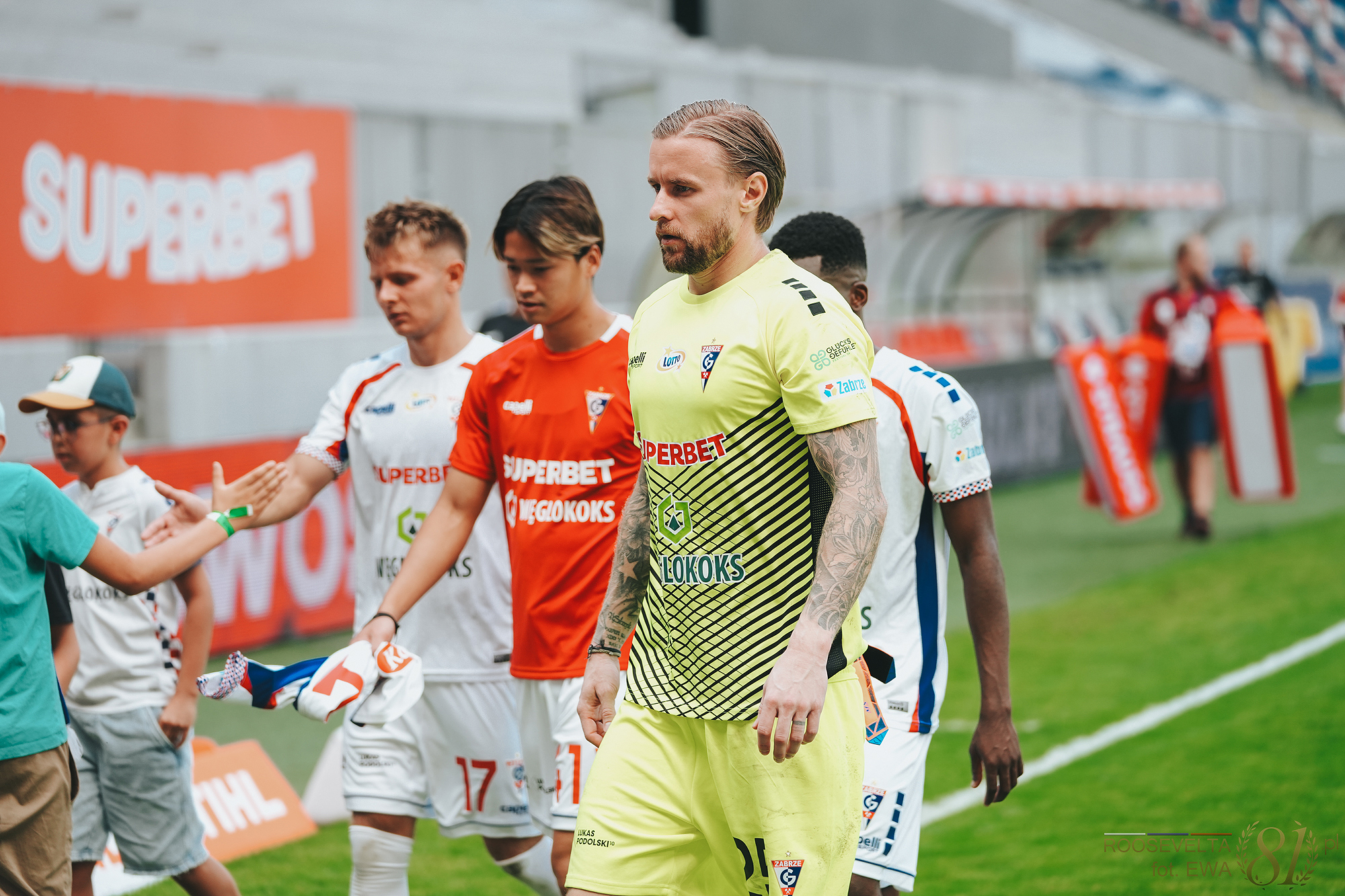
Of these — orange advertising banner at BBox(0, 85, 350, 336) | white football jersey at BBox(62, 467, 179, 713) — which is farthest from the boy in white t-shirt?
orange advertising banner at BBox(0, 85, 350, 336)

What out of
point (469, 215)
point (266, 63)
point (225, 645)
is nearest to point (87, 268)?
point (225, 645)

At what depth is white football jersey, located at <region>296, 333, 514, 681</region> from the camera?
14.9ft

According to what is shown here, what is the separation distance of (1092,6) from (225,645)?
39.9m

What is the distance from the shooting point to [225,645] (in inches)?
336

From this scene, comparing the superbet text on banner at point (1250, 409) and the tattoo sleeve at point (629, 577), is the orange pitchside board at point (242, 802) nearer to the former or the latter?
the tattoo sleeve at point (629, 577)

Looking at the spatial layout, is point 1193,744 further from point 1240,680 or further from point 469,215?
point 469,215

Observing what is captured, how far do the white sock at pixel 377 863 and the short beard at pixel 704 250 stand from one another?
6.92ft

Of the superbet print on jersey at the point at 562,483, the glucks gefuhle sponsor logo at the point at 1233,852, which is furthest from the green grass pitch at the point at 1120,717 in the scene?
the superbet print on jersey at the point at 562,483

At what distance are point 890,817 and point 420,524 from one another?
1698 millimetres

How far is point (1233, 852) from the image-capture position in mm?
5527

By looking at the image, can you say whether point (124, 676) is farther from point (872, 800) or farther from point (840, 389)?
point (840, 389)

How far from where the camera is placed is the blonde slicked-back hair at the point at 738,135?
117 inches

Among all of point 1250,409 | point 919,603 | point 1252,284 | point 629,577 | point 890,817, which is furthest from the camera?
point 1252,284

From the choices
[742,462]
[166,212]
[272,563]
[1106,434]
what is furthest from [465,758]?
[1106,434]
